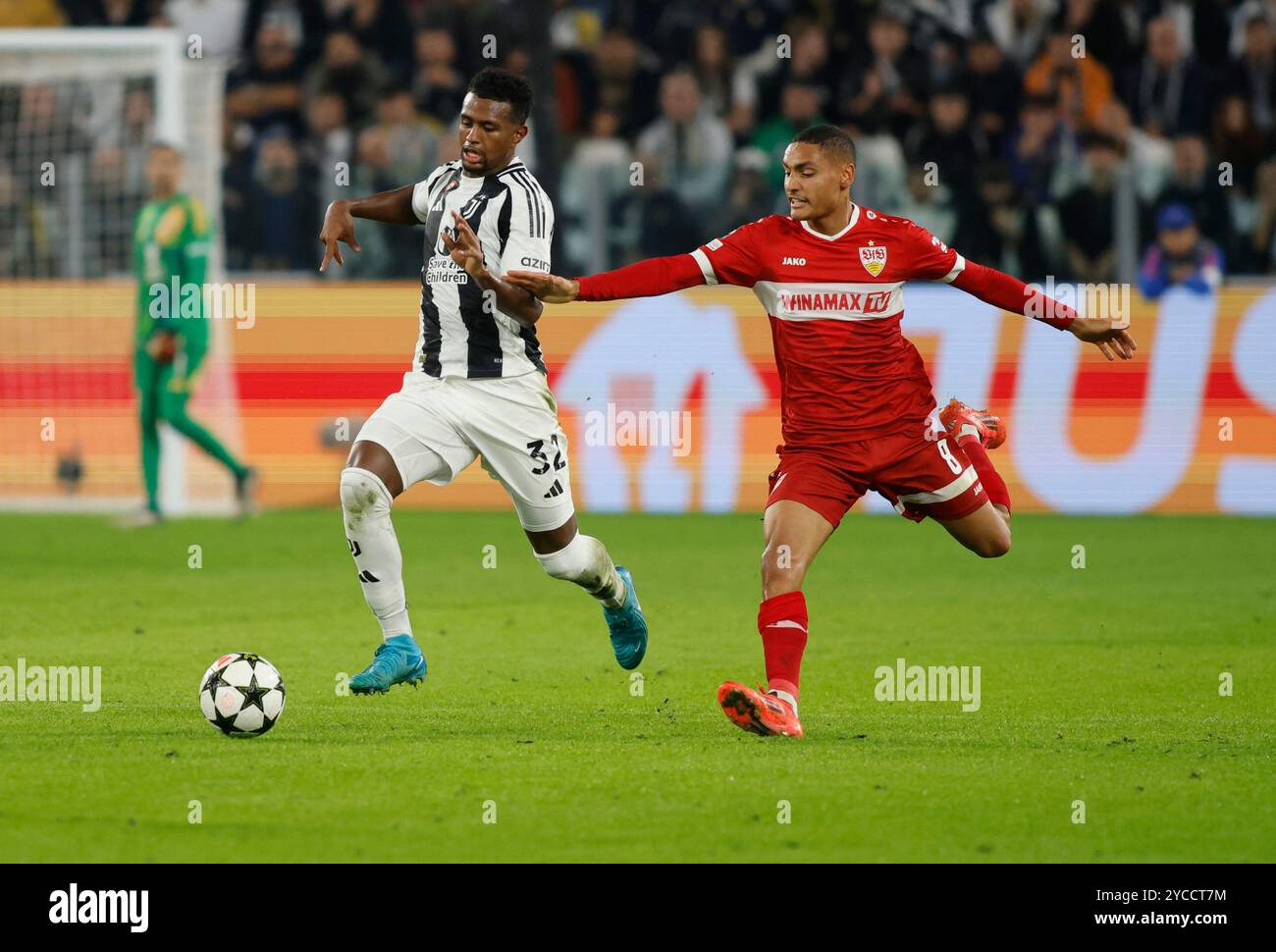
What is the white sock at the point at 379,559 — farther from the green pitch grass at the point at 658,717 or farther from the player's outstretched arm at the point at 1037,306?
the player's outstretched arm at the point at 1037,306

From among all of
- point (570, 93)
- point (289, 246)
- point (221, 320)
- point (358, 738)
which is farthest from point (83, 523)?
point (358, 738)

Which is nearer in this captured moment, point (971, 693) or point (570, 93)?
point (971, 693)

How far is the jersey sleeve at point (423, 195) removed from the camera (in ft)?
26.4

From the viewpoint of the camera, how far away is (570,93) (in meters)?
18.1

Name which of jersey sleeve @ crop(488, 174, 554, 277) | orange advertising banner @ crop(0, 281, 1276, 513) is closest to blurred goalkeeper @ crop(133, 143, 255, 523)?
orange advertising banner @ crop(0, 281, 1276, 513)

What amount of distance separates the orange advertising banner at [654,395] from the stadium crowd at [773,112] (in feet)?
2.80

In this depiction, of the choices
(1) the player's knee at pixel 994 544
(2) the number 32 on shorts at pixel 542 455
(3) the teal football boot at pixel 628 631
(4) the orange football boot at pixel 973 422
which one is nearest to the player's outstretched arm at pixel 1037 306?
(4) the orange football boot at pixel 973 422

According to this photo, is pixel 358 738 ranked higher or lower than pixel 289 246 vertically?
lower

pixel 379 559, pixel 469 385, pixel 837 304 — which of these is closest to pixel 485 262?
pixel 469 385

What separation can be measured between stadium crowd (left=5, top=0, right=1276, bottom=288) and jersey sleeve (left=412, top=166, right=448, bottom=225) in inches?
309

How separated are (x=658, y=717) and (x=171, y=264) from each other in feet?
25.3

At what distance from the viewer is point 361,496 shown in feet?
24.9

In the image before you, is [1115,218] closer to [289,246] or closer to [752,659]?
[289,246]

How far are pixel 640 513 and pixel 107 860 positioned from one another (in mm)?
9850
